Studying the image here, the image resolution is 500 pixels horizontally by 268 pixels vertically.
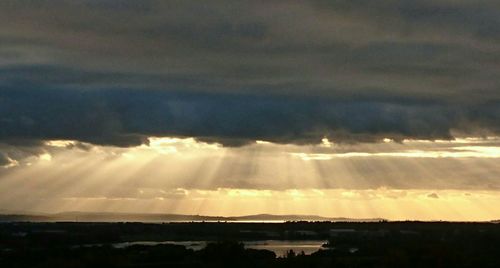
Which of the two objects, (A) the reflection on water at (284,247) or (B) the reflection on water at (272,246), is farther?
(B) the reflection on water at (272,246)

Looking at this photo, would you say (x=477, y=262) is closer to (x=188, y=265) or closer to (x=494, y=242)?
(x=188, y=265)

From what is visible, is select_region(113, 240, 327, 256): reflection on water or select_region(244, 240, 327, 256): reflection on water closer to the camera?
select_region(244, 240, 327, 256): reflection on water

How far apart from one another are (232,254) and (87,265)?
1874 cm

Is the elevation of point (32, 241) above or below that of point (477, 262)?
above

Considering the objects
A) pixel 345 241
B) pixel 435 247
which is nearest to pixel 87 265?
pixel 435 247

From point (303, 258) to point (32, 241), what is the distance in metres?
65.3

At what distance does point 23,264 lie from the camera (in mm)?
88500

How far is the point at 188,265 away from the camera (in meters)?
88.8

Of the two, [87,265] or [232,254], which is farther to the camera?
[232,254]

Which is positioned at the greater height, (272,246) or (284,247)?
(272,246)

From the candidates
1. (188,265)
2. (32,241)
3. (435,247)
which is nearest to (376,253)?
(435,247)

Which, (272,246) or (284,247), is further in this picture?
(272,246)

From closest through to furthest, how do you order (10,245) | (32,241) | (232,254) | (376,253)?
(232,254), (376,253), (10,245), (32,241)

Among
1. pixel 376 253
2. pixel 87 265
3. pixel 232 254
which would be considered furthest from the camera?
pixel 376 253
